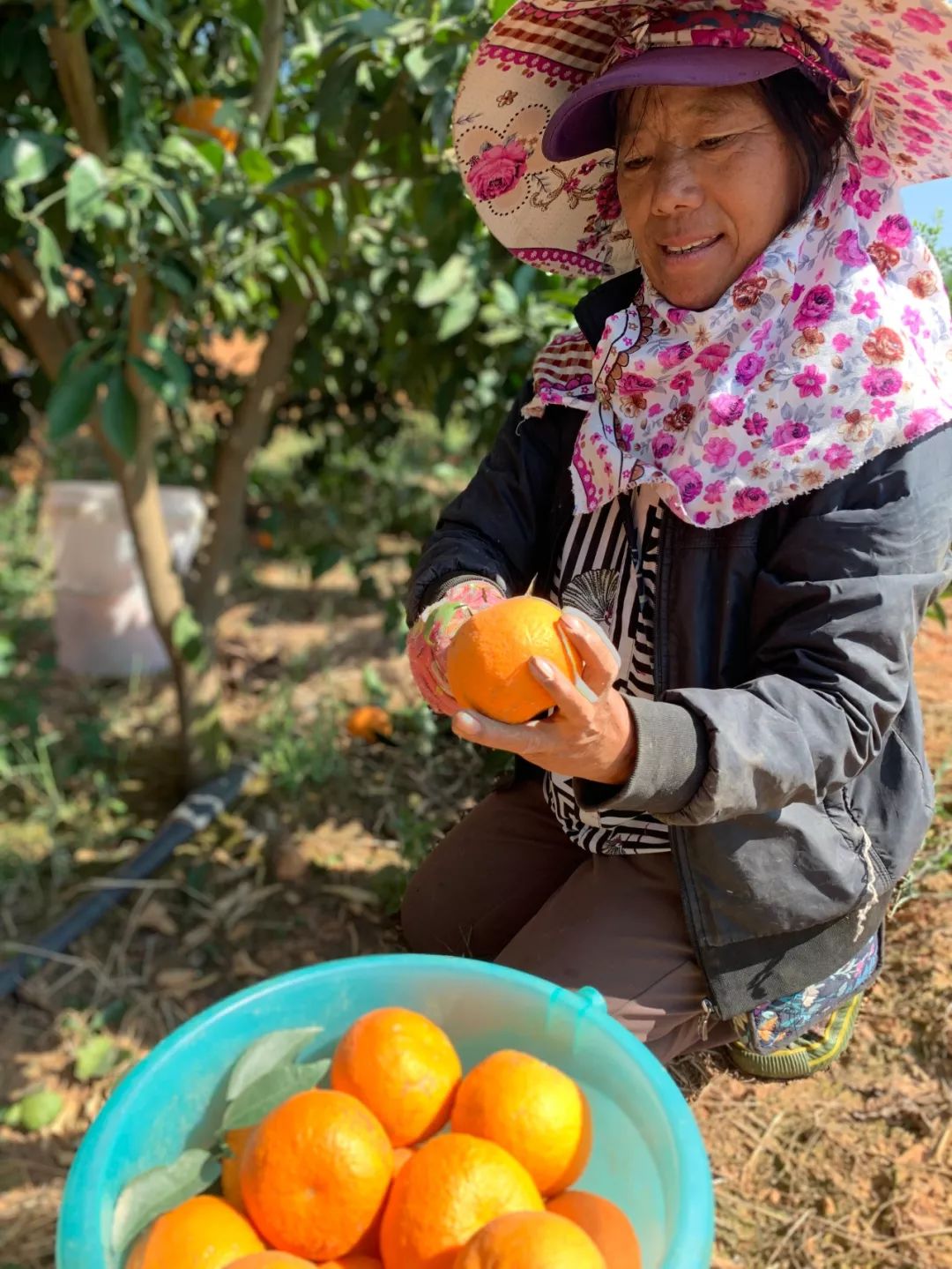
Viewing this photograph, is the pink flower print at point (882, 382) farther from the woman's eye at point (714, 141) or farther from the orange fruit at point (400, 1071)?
the orange fruit at point (400, 1071)

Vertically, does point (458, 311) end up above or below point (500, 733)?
above

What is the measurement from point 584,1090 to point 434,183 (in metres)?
1.45

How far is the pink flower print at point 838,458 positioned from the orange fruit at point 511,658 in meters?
0.35

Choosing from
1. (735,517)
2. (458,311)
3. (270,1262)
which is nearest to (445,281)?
(458,311)

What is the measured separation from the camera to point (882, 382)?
1.15 meters

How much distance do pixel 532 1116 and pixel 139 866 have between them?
152 centimetres

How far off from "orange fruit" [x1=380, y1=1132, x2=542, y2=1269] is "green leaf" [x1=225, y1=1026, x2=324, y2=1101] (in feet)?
0.67

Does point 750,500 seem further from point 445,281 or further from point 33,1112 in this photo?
point 33,1112

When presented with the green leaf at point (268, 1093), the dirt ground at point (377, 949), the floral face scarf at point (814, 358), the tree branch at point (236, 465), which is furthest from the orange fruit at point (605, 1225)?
the tree branch at point (236, 465)

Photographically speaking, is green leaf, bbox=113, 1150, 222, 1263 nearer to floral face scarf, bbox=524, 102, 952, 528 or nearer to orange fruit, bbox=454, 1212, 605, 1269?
orange fruit, bbox=454, 1212, 605, 1269

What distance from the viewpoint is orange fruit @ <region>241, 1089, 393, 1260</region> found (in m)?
0.97

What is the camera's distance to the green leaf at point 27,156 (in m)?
1.66

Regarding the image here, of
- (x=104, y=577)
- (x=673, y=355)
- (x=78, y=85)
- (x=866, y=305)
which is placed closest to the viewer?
(x=866, y=305)

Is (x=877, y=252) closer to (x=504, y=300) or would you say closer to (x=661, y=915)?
(x=661, y=915)
